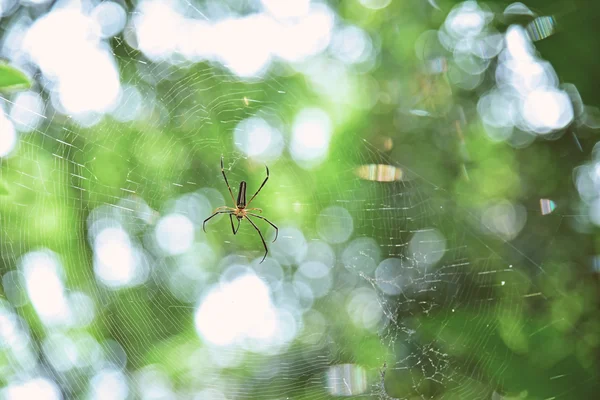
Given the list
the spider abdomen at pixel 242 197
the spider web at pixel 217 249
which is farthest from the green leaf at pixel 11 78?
the spider web at pixel 217 249

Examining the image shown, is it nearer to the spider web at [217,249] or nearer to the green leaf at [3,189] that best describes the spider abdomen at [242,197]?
the spider web at [217,249]

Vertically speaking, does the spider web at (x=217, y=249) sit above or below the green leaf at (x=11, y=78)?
below

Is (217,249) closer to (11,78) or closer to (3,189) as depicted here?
(3,189)

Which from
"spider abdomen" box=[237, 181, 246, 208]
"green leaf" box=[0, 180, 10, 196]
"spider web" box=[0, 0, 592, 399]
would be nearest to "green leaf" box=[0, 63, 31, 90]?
"green leaf" box=[0, 180, 10, 196]

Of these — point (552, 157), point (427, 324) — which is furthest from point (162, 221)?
point (552, 157)

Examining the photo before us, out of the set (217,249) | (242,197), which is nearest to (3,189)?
(242,197)

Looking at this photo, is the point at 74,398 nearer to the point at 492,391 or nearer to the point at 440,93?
the point at 492,391
